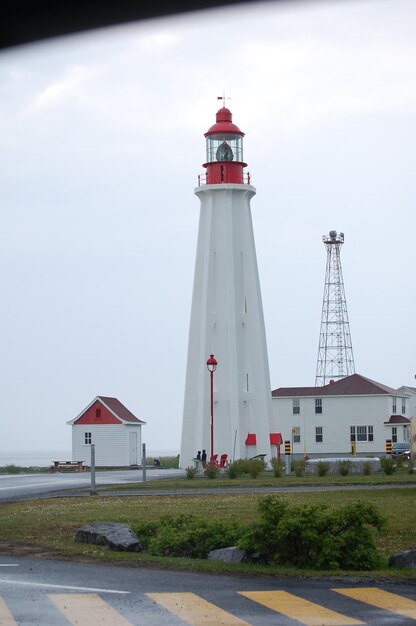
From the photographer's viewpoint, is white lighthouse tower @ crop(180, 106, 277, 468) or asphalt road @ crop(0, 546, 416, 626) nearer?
asphalt road @ crop(0, 546, 416, 626)

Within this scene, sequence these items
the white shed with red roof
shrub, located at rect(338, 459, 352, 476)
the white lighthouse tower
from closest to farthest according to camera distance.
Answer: shrub, located at rect(338, 459, 352, 476) < the white lighthouse tower < the white shed with red roof

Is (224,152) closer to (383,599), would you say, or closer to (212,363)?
(212,363)

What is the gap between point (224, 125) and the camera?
57000 mm

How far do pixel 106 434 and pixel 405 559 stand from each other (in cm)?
5074

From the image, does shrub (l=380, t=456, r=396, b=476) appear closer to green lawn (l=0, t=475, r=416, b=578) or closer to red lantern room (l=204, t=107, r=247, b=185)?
green lawn (l=0, t=475, r=416, b=578)

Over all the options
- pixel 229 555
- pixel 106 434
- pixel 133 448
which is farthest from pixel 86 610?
pixel 133 448

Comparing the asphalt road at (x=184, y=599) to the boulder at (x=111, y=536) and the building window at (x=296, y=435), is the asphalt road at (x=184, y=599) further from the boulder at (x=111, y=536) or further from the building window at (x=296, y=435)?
the building window at (x=296, y=435)

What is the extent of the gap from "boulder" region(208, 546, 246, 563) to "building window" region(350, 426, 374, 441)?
2449 inches

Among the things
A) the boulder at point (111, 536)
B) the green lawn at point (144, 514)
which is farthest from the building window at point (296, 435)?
the boulder at point (111, 536)

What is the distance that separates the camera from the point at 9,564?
14422 mm

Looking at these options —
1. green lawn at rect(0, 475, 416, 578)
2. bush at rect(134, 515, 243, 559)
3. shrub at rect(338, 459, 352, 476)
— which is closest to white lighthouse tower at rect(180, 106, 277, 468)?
shrub at rect(338, 459, 352, 476)

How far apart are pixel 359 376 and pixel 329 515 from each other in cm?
6555

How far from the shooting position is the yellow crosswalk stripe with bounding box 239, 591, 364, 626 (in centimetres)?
1042

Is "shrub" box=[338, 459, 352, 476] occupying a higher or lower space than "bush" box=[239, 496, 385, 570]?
higher
